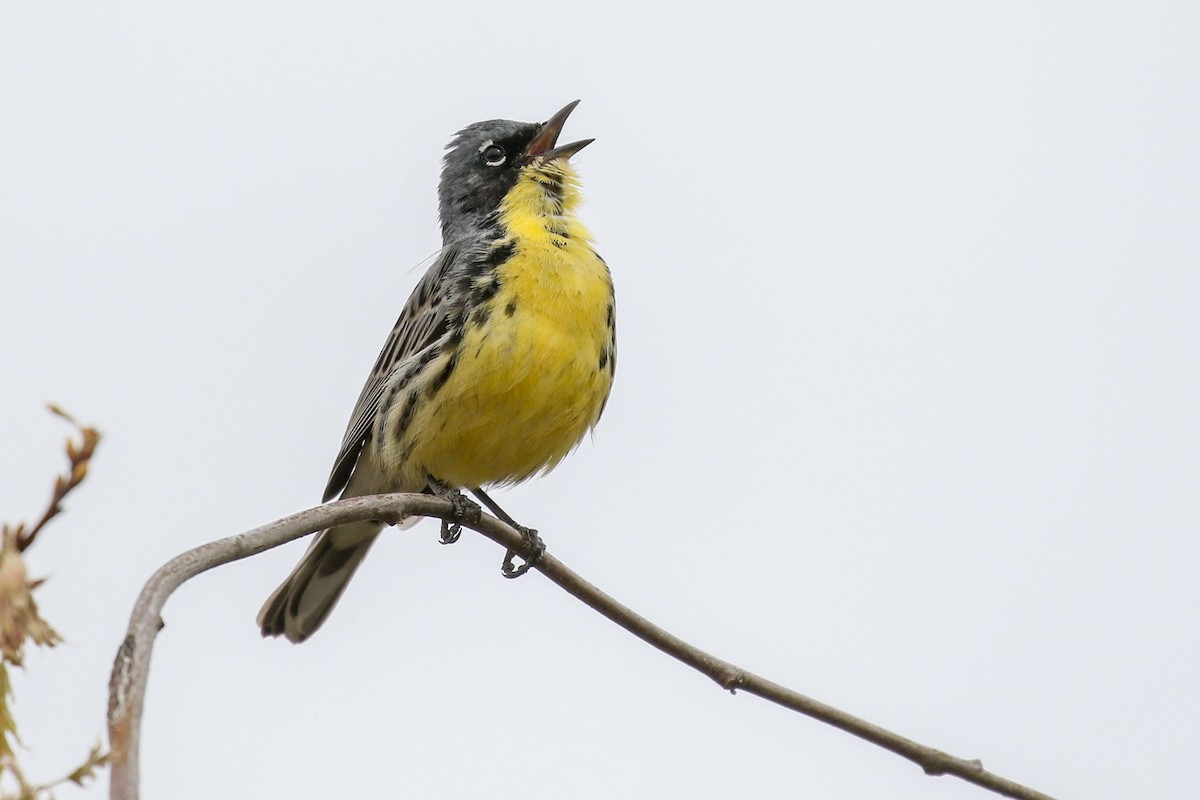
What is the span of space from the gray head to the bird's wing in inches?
12.5

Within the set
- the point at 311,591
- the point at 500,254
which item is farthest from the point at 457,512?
the point at 311,591

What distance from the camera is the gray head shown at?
819 centimetres

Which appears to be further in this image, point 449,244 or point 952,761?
point 449,244

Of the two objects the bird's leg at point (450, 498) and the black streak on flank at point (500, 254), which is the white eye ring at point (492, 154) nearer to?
the black streak on flank at point (500, 254)

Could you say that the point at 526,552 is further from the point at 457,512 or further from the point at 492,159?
the point at 492,159

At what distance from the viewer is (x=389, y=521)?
487 centimetres

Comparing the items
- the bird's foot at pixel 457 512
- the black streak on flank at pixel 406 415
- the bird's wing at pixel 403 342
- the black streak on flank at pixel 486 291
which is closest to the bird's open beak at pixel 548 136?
the bird's wing at pixel 403 342

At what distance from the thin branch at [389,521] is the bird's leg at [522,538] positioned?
0.10 m

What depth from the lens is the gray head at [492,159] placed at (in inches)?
322

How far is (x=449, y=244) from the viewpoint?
830cm

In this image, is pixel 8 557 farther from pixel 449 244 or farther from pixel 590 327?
pixel 449 244

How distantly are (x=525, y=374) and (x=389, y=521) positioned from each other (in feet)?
7.12

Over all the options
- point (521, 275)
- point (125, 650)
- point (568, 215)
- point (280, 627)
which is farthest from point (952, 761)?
point (280, 627)

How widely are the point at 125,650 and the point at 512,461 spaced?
4957mm
